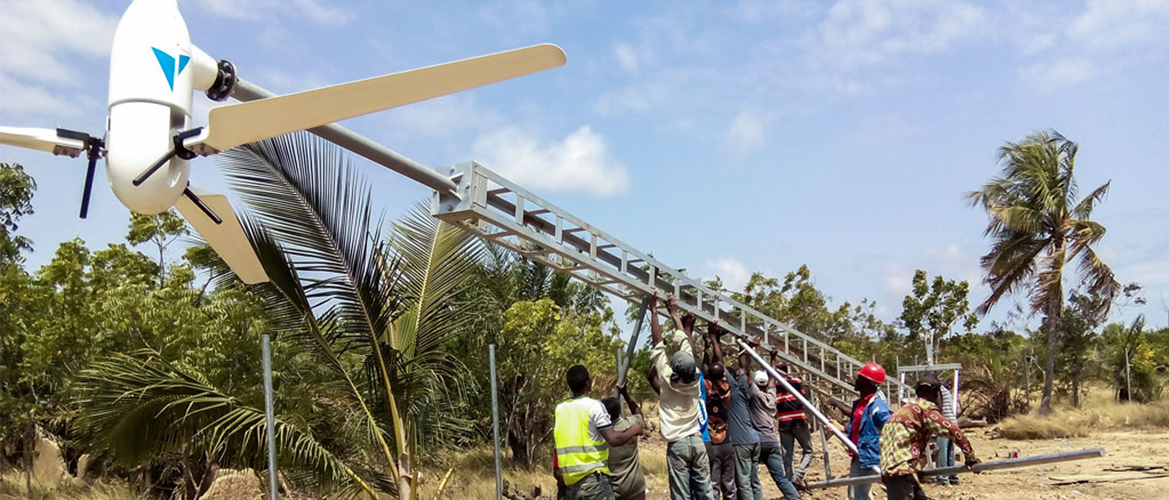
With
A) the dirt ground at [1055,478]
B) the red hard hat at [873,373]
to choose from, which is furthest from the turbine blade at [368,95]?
the dirt ground at [1055,478]

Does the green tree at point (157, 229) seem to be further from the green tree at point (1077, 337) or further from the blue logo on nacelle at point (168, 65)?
the green tree at point (1077, 337)

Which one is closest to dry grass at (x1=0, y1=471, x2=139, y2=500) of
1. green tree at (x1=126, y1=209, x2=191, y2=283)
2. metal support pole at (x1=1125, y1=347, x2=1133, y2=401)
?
green tree at (x1=126, y1=209, x2=191, y2=283)

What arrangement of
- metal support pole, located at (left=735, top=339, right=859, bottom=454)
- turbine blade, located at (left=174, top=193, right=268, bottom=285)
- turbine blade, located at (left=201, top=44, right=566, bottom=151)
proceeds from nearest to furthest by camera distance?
turbine blade, located at (left=201, top=44, right=566, bottom=151) → turbine blade, located at (left=174, top=193, right=268, bottom=285) → metal support pole, located at (left=735, top=339, right=859, bottom=454)

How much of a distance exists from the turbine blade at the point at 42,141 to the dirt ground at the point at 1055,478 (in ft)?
35.4

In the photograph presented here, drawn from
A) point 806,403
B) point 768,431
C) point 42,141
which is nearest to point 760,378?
point 768,431

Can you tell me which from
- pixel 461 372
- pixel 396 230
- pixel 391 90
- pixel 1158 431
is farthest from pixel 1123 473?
pixel 391 90

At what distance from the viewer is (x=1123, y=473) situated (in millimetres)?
14266

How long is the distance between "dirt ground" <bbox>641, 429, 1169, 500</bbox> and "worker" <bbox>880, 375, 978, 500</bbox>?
6.16 metres

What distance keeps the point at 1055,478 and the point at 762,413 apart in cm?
668

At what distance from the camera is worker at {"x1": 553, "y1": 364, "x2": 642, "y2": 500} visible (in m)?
7.31

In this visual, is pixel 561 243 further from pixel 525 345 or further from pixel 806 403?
pixel 525 345

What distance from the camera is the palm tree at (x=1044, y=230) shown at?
25.8m

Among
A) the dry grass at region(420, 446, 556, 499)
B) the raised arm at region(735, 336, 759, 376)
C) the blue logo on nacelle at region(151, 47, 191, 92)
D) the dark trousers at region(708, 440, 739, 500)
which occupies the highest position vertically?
the blue logo on nacelle at region(151, 47, 191, 92)

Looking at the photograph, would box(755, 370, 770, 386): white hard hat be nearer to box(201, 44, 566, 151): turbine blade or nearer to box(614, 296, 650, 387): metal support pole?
box(614, 296, 650, 387): metal support pole
